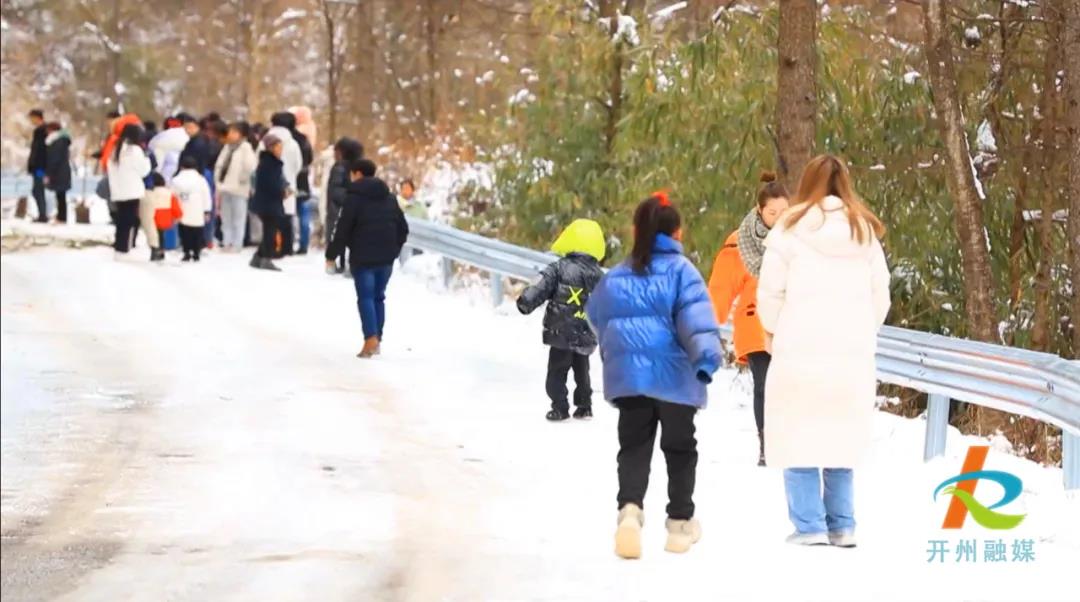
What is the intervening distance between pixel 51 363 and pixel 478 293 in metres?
7.19

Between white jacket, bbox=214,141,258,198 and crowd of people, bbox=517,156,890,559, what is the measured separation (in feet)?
55.4

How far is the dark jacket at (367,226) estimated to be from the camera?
16.7 metres

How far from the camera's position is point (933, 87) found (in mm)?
14758

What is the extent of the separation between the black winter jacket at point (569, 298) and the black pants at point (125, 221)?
1340 centimetres

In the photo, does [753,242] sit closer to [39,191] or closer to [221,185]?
[221,185]

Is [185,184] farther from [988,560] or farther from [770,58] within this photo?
[988,560]

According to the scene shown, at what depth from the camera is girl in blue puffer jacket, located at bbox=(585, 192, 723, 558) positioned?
9.09 m

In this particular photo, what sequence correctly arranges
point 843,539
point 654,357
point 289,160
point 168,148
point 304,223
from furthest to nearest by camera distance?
1. point 168,148
2. point 304,223
3. point 289,160
4. point 843,539
5. point 654,357

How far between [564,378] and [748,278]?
239 cm

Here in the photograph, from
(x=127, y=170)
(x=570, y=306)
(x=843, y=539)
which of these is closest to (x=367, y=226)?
(x=570, y=306)

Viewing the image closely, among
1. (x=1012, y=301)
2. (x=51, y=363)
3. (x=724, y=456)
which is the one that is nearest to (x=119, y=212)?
(x=51, y=363)

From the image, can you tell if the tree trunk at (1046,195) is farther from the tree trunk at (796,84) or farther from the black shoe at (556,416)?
the black shoe at (556,416)

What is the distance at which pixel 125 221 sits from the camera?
26.0m

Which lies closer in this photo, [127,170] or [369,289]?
[369,289]
